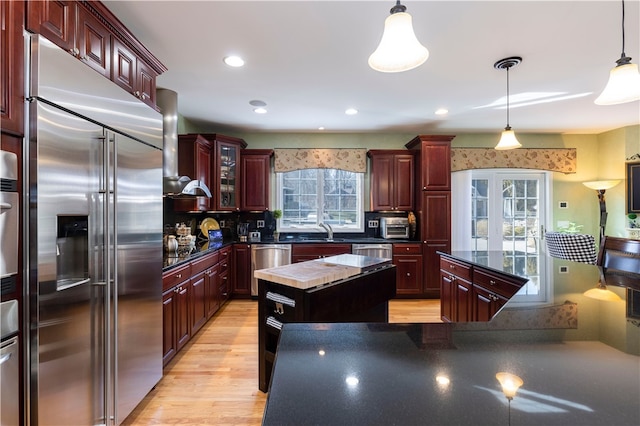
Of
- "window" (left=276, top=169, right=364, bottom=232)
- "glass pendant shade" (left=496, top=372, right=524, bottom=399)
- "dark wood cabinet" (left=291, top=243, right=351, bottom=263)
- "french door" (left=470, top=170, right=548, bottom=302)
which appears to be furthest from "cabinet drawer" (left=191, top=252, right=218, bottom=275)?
"french door" (left=470, top=170, right=548, bottom=302)

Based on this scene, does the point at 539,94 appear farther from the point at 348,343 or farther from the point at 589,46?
the point at 348,343

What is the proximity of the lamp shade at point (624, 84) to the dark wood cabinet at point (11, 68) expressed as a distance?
2786 mm

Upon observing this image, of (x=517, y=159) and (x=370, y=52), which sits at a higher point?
(x=370, y=52)

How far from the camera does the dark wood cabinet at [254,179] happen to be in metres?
4.66

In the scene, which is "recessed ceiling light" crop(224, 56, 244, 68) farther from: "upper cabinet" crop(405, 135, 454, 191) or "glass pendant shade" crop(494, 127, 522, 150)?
"upper cabinet" crop(405, 135, 454, 191)

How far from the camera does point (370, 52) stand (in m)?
2.42

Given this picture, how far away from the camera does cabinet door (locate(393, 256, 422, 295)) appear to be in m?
4.48

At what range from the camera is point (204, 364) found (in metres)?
2.60

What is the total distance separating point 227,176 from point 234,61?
84.5 inches

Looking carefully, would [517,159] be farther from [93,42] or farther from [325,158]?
[93,42]

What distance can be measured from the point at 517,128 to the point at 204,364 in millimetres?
5369

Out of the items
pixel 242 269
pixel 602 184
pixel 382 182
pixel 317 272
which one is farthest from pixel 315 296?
pixel 602 184

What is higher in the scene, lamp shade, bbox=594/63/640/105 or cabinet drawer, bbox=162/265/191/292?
lamp shade, bbox=594/63/640/105

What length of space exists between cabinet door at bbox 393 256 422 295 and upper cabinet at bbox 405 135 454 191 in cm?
109
